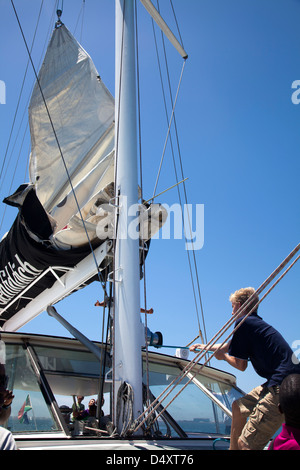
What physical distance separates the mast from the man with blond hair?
3.52ft

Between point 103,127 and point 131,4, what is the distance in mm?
1660

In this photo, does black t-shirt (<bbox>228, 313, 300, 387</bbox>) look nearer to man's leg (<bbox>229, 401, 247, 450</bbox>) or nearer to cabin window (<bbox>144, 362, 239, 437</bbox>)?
man's leg (<bbox>229, 401, 247, 450</bbox>)

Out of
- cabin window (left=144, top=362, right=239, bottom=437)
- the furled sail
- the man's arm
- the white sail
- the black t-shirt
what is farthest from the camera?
the white sail

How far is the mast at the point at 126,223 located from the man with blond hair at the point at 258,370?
107cm

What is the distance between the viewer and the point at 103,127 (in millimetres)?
6012

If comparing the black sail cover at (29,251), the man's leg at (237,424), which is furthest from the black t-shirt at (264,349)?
the black sail cover at (29,251)

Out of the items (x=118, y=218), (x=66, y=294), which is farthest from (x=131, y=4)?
(x=66, y=294)

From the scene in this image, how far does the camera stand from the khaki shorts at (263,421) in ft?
8.06

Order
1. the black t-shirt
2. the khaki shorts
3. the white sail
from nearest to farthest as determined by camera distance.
Answer: the khaki shorts, the black t-shirt, the white sail

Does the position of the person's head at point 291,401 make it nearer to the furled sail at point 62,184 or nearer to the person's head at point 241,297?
the person's head at point 241,297

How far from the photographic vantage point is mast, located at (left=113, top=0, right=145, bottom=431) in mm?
3742

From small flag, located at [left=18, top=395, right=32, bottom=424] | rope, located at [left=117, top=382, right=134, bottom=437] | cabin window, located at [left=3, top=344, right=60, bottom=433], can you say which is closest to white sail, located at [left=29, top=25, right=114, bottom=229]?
cabin window, located at [left=3, top=344, right=60, bottom=433]

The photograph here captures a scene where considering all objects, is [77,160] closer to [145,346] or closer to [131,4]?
[131,4]
